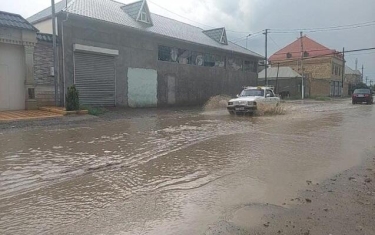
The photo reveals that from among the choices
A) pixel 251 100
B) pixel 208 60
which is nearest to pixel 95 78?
pixel 251 100

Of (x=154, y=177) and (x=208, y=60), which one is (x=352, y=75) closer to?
(x=208, y=60)

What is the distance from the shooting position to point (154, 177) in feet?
17.8

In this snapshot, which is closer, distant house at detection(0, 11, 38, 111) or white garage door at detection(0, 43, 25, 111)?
distant house at detection(0, 11, 38, 111)

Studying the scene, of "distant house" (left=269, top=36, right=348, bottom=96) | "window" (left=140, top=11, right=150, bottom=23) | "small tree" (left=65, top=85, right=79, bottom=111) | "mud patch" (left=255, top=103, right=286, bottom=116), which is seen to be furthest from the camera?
"distant house" (left=269, top=36, right=348, bottom=96)

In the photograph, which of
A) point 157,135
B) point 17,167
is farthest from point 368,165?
point 17,167

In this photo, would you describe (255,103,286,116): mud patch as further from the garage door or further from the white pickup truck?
Result: the garage door

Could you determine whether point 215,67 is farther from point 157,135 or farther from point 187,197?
point 187,197

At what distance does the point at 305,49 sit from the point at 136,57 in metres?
46.4

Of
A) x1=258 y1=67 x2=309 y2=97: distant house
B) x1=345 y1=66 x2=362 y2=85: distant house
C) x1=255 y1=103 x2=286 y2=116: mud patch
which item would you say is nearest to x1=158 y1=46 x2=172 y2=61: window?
x1=255 y1=103 x2=286 y2=116: mud patch

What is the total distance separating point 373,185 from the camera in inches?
201

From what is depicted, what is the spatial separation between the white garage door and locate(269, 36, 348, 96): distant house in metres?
42.3

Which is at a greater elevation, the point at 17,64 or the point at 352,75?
the point at 352,75

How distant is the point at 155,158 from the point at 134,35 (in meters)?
15.7

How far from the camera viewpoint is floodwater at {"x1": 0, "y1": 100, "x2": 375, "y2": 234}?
12.1ft
